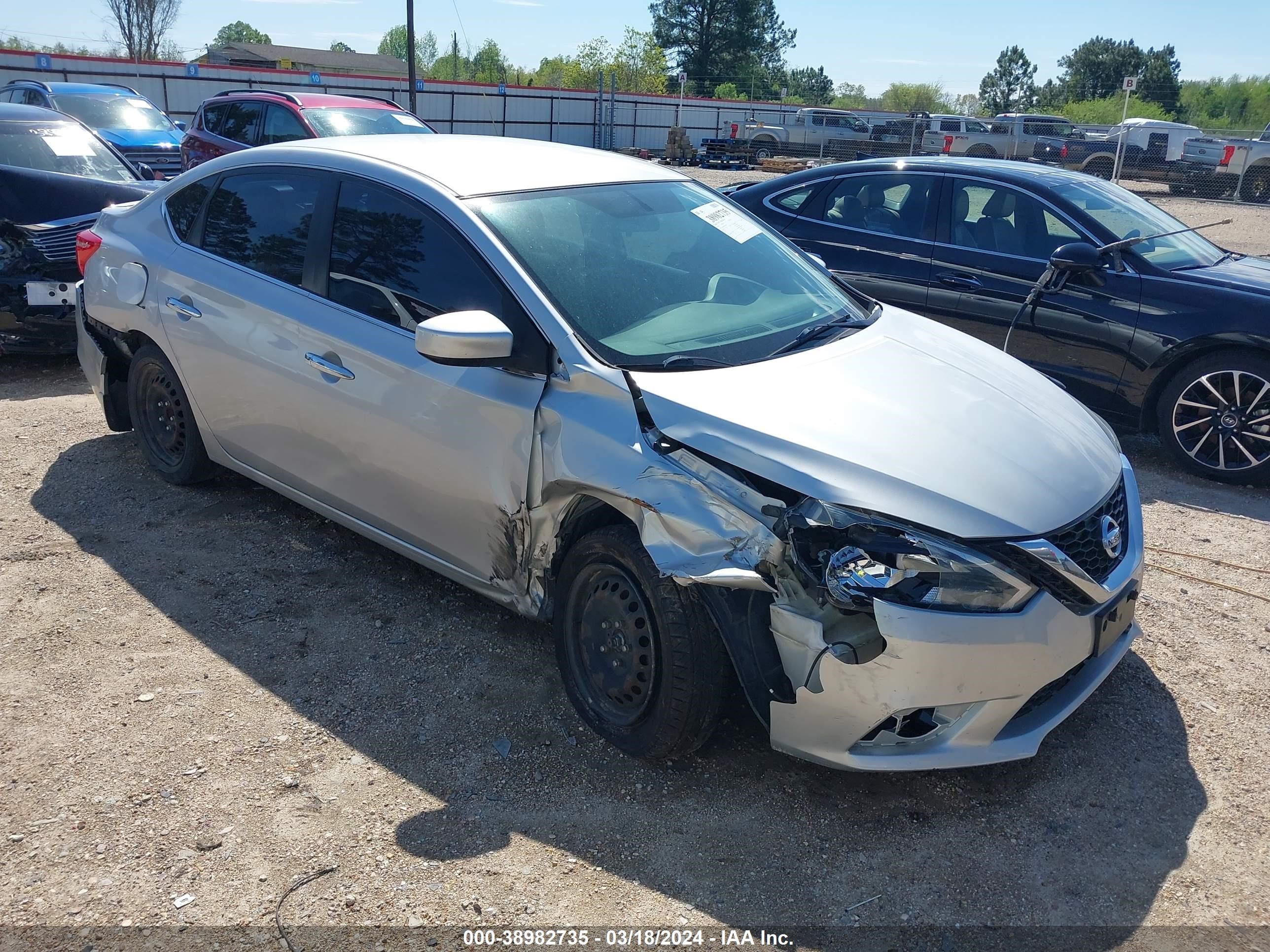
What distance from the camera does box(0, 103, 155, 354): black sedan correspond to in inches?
261

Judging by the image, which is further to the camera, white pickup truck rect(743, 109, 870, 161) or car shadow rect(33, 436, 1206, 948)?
white pickup truck rect(743, 109, 870, 161)

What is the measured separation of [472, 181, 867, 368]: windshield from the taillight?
269cm

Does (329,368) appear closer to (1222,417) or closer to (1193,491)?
(1193,491)

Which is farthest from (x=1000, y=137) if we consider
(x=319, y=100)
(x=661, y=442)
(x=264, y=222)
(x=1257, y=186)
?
(x=661, y=442)

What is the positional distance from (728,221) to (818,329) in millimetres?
801

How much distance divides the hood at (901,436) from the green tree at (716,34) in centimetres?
7431

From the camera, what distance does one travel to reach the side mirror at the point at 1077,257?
18.6 ft

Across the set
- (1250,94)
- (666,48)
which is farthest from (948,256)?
(666,48)

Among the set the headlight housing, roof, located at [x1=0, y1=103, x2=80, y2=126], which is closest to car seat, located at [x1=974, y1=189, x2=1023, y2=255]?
the headlight housing

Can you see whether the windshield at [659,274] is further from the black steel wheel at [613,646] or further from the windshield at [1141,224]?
the windshield at [1141,224]

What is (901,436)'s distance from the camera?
114 inches

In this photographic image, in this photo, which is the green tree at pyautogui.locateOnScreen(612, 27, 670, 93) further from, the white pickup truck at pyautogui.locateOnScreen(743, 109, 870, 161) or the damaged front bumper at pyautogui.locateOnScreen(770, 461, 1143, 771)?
the damaged front bumper at pyautogui.locateOnScreen(770, 461, 1143, 771)

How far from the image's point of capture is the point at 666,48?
74.2m

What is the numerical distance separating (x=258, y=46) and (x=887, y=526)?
72711 millimetres
